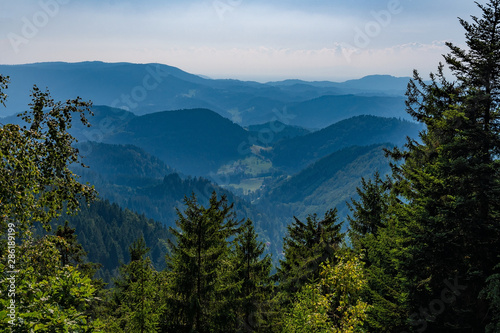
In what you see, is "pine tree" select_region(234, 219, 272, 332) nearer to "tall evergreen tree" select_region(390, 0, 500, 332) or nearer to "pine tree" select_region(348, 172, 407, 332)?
"pine tree" select_region(348, 172, 407, 332)

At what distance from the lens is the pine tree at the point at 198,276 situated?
58.1 ft

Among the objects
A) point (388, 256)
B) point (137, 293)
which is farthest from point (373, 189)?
point (137, 293)

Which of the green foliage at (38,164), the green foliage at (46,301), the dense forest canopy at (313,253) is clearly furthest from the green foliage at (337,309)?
the green foliage at (38,164)

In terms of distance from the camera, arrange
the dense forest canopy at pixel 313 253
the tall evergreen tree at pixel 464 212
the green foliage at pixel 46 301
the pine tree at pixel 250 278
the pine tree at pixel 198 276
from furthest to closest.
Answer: the pine tree at pixel 250 278, the pine tree at pixel 198 276, the tall evergreen tree at pixel 464 212, the dense forest canopy at pixel 313 253, the green foliage at pixel 46 301

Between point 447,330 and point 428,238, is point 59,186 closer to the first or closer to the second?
point 428,238

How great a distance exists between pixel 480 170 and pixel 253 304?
15.0 m

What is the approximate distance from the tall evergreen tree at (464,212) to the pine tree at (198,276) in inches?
374

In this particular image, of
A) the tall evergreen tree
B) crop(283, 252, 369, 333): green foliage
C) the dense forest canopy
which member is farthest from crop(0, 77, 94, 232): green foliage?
the tall evergreen tree

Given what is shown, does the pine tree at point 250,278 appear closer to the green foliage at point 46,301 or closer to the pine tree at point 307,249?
the pine tree at point 307,249

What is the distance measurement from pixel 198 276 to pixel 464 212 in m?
12.7

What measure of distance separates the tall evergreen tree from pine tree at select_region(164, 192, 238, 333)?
9.50 metres

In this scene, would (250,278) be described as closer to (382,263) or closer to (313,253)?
(313,253)

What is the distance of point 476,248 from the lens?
12719mm

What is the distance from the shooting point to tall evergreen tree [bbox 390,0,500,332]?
12.4 meters
